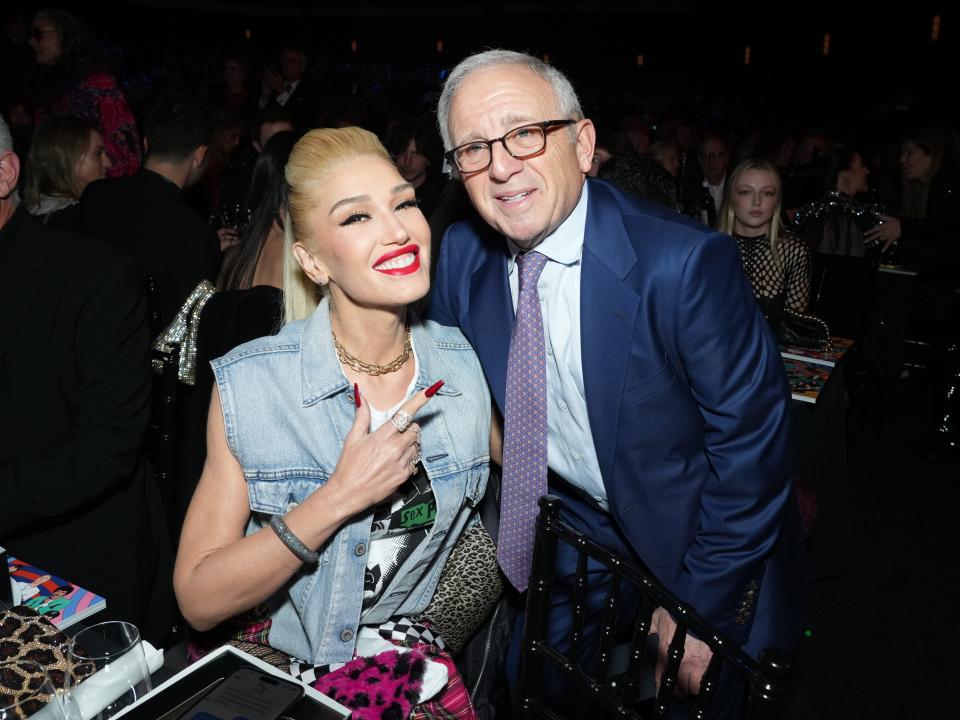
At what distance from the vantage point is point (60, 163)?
3.79 meters

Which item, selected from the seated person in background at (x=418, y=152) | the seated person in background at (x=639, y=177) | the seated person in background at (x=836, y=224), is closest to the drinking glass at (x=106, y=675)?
the seated person in background at (x=639, y=177)

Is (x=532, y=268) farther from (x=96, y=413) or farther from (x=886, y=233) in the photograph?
(x=886, y=233)

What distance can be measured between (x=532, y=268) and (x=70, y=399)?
1.31 meters

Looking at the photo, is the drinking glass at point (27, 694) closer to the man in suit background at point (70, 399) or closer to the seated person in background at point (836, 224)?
the man in suit background at point (70, 399)

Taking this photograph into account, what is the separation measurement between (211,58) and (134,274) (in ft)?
48.8

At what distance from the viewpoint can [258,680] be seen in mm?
1191

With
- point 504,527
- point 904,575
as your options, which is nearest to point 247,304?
point 504,527

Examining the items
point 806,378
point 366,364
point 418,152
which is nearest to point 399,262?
point 366,364

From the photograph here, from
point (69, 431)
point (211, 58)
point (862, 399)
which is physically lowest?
point (862, 399)

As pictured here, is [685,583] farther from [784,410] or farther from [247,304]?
[247,304]

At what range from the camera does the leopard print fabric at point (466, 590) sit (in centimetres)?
175

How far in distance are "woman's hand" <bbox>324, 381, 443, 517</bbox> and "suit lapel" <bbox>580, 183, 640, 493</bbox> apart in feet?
1.24

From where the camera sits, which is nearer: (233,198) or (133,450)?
(133,450)

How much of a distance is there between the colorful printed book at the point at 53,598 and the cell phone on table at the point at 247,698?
17.7 inches
